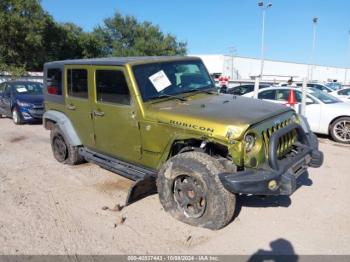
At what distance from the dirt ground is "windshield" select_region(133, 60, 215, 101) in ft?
5.14

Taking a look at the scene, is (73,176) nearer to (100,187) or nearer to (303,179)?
(100,187)

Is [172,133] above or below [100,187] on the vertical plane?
above

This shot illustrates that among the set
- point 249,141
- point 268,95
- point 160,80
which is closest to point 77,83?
point 160,80

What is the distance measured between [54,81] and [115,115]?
2.23 metres

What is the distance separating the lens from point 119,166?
16.1 ft

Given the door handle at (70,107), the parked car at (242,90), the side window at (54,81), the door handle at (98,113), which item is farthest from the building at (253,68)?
the door handle at (98,113)

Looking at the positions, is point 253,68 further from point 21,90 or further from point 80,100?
point 80,100

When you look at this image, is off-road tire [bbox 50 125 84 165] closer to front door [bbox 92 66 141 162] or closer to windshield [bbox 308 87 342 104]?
front door [bbox 92 66 141 162]

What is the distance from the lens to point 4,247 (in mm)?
3564

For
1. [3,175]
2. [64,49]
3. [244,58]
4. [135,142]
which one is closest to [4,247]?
[135,142]

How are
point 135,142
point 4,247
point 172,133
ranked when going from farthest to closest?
point 135,142 < point 172,133 < point 4,247

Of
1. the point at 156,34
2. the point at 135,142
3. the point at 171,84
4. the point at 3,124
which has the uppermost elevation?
the point at 156,34

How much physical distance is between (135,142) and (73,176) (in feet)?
6.29

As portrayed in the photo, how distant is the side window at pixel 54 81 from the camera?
605 centimetres
